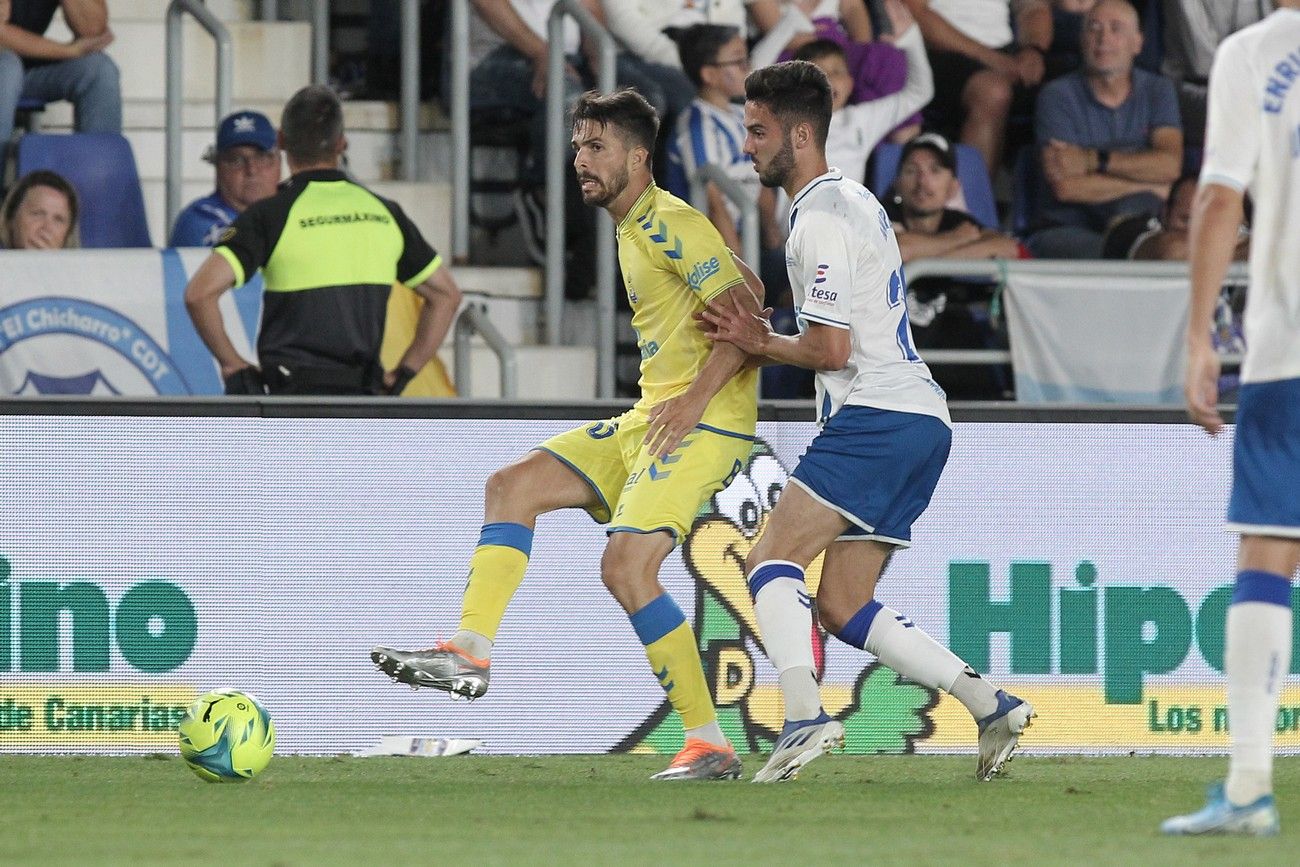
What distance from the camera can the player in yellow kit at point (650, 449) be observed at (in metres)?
6.39

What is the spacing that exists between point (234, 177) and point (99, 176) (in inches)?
35.7

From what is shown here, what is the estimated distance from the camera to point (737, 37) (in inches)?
434

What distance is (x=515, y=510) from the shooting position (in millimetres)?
6539

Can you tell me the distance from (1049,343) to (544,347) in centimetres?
248

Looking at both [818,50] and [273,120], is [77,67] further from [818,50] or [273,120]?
[818,50]

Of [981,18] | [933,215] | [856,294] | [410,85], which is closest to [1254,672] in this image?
[856,294]

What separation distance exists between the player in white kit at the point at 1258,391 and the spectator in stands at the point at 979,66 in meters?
7.35

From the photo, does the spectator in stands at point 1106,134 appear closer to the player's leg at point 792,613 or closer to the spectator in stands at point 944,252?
the spectator in stands at point 944,252

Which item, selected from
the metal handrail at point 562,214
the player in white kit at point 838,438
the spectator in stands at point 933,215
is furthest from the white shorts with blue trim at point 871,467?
the spectator in stands at point 933,215

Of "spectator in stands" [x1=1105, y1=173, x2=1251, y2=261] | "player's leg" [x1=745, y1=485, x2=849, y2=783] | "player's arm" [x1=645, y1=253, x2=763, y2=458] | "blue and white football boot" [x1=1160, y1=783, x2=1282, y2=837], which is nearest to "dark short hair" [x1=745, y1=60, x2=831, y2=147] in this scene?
"player's arm" [x1=645, y1=253, x2=763, y2=458]

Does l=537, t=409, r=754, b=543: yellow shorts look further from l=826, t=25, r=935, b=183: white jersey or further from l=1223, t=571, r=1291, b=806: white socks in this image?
l=826, t=25, r=935, b=183: white jersey

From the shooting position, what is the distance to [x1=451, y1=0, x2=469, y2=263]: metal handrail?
418 inches

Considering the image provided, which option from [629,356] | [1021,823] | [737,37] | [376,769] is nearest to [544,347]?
[629,356]

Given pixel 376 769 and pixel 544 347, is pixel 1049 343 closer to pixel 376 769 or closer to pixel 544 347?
pixel 544 347
